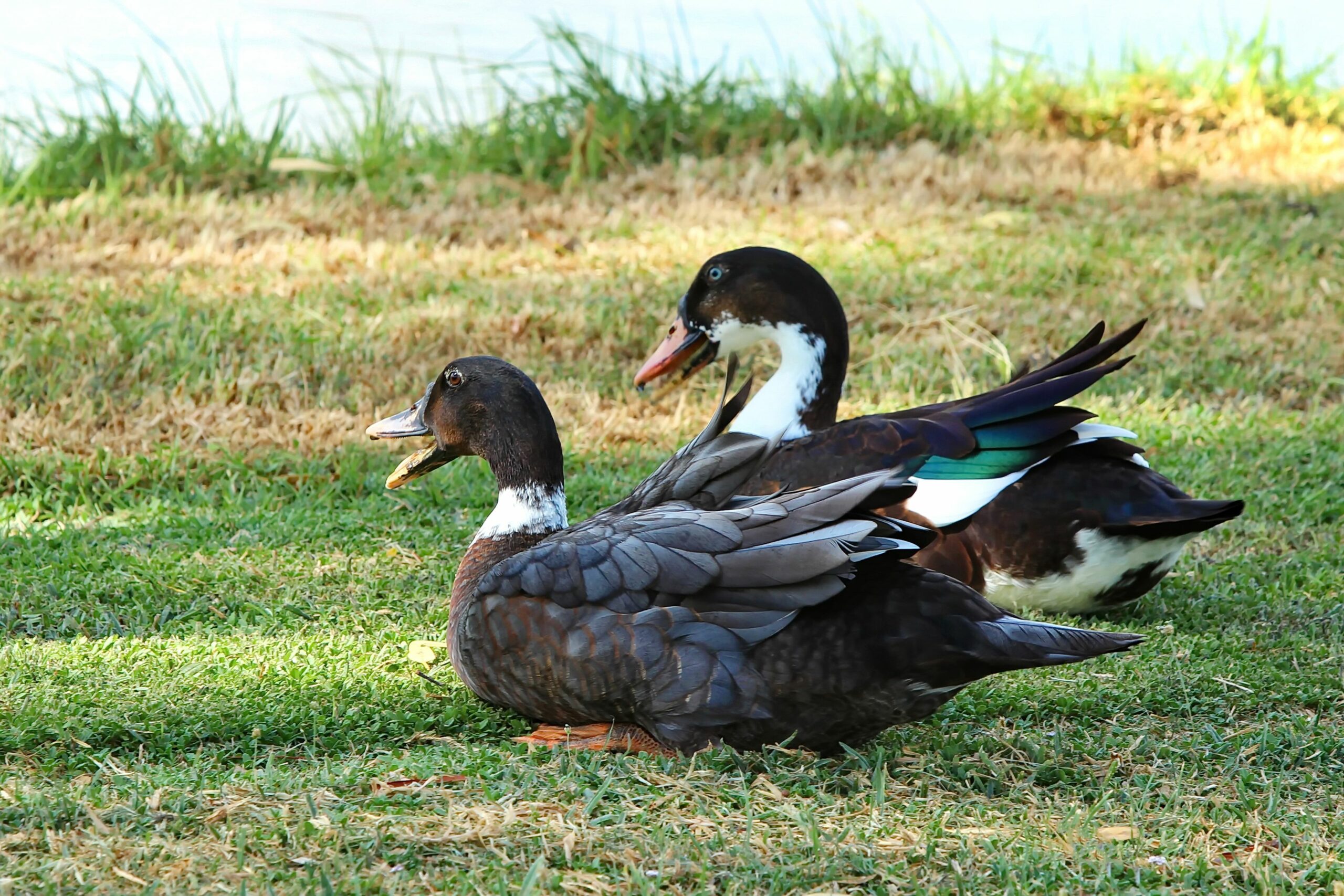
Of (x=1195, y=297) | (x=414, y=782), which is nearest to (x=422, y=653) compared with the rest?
(x=414, y=782)

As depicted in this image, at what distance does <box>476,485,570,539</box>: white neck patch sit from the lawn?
15.2 inches

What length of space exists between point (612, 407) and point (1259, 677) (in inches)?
113

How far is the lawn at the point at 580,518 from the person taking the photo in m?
2.60

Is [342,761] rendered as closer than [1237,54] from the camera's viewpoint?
Yes

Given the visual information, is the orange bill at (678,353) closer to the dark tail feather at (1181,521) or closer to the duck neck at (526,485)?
the duck neck at (526,485)

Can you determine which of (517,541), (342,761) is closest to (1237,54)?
(517,541)

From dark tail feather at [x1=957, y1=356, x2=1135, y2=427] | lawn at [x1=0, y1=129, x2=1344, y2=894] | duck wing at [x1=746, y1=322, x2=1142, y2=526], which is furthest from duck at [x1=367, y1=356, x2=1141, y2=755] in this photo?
dark tail feather at [x1=957, y1=356, x2=1135, y2=427]

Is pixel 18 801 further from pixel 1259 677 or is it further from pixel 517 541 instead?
pixel 1259 677

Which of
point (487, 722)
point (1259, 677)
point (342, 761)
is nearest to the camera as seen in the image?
point (342, 761)

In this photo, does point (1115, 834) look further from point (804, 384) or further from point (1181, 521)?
point (804, 384)

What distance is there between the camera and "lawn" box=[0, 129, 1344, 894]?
2602mm

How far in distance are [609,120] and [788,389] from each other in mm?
4369

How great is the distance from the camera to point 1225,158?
8789mm

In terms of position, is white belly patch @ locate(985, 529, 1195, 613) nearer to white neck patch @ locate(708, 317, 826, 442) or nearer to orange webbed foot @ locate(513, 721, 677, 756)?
white neck patch @ locate(708, 317, 826, 442)
